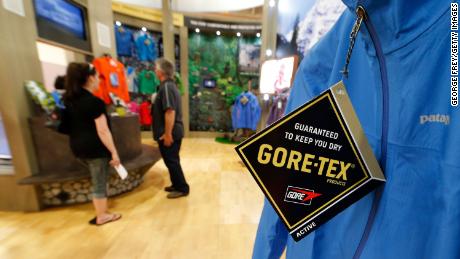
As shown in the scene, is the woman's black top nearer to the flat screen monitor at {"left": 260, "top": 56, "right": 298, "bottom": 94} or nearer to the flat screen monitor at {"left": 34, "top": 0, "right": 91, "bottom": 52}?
the flat screen monitor at {"left": 34, "top": 0, "right": 91, "bottom": 52}

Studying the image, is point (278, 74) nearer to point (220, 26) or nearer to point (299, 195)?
point (299, 195)

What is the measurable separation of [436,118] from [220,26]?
21.0ft

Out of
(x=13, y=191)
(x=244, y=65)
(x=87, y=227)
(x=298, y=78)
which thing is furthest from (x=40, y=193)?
(x=244, y=65)

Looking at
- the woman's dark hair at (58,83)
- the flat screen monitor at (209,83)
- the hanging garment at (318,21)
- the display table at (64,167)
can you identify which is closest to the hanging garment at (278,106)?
the hanging garment at (318,21)

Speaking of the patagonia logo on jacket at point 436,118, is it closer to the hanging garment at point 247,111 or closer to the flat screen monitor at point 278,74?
the flat screen monitor at point 278,74

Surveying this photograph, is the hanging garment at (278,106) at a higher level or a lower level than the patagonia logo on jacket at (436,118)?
lower

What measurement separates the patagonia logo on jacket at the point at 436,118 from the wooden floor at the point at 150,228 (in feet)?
5.64

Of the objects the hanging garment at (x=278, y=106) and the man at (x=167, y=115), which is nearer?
the hanging garment at (x=278, y=106)

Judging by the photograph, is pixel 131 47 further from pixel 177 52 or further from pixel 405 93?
pixel 405 93

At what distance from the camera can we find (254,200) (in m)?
2.63

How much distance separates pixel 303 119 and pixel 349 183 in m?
0.15

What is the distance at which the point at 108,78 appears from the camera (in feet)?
10.5

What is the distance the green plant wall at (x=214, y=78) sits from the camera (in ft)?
20.5

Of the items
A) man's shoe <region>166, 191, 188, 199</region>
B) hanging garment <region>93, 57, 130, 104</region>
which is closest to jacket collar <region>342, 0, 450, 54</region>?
man's shoe <region>166, 191, 188, 199</region>
